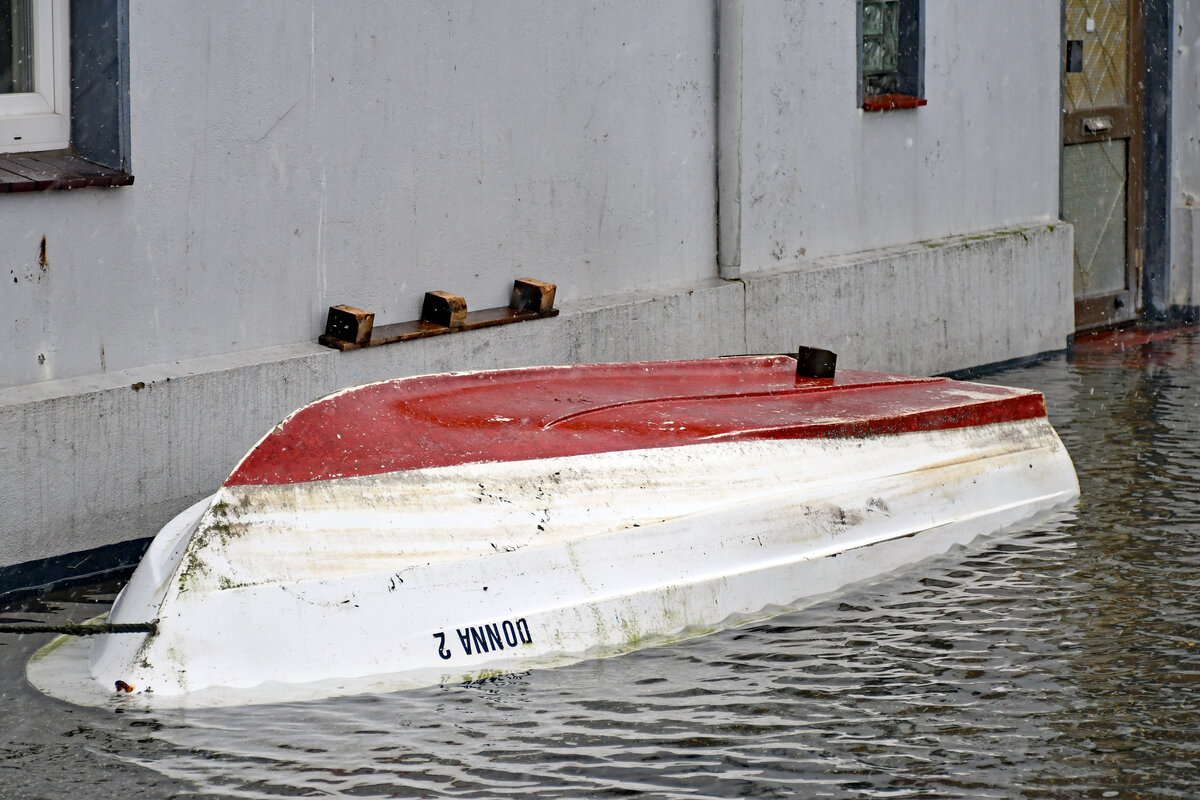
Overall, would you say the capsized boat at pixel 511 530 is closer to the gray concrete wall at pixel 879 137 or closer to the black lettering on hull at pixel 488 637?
the black lettering on hull at pixel 488 637

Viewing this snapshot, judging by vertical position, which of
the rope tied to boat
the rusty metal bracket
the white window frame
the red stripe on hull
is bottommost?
the rope tied to boat

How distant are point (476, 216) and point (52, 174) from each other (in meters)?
1.98

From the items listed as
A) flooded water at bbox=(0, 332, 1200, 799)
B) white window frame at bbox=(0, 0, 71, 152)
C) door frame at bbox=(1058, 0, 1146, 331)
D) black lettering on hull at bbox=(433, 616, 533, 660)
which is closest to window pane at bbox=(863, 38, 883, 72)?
door frame at bbox=(1058, 0, 1146, 331)

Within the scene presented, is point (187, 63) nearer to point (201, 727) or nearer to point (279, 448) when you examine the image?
point (279, 448)

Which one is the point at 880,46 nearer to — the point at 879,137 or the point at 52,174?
the point at 879,137

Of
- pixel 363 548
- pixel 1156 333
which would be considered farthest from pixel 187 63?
pixel 1156 333

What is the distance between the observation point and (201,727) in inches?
180

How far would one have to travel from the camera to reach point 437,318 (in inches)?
283

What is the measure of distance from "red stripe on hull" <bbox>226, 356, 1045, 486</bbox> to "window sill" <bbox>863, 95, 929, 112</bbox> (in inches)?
107

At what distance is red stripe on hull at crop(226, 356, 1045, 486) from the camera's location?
5.23 metres

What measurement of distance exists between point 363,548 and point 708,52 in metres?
4.26

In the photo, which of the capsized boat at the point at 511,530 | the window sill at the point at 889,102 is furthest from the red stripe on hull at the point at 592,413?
the window sill at the point at 889,102

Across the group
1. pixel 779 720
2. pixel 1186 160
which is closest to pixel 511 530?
pixel 779 720

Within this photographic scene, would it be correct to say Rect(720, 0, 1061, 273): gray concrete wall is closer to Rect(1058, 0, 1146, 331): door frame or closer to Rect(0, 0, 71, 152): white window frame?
Rect(1058, 0, 1146, 331): door frame
